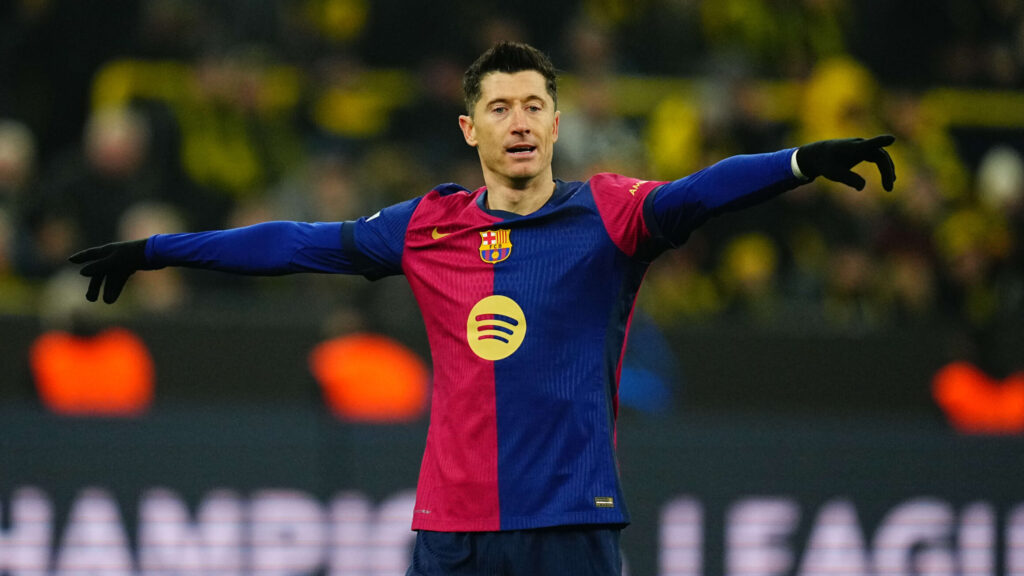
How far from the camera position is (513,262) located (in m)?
3.79

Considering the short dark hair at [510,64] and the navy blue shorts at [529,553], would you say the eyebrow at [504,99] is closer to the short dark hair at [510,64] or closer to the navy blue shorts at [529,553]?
the short dark hair at [510,64]

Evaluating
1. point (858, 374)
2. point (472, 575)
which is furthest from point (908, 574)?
point (472, 575)

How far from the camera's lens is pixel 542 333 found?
3715mm

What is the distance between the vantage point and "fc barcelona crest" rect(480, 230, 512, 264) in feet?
12.5

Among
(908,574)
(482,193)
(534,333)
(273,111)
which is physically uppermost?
(273,111)

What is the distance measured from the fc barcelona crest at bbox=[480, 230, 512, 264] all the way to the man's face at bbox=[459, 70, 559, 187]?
0.49 feet

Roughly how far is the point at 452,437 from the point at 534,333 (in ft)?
1.14

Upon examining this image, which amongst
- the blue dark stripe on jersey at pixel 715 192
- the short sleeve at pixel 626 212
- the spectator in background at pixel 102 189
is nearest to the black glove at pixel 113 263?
the short sleeve at pixel 626 212

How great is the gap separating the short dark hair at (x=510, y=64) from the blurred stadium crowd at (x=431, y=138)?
483 centimetres

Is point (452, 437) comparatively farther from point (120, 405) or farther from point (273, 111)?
point (273, 111)

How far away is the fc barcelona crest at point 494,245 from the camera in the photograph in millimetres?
3816

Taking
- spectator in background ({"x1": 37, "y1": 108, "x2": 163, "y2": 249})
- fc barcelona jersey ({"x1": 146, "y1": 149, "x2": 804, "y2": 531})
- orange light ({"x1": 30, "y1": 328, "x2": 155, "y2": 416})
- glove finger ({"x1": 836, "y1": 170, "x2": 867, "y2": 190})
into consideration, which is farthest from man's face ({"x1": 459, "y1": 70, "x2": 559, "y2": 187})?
spectator in background ({"x1": 37, "y1": 108, "x2": 163, "y2": 249})

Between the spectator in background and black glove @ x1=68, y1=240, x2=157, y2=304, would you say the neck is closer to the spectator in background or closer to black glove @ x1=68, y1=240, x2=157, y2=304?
black glove @ x1=68, y1=240, x2=157, y2=304

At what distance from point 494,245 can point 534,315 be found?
0.78 feet
